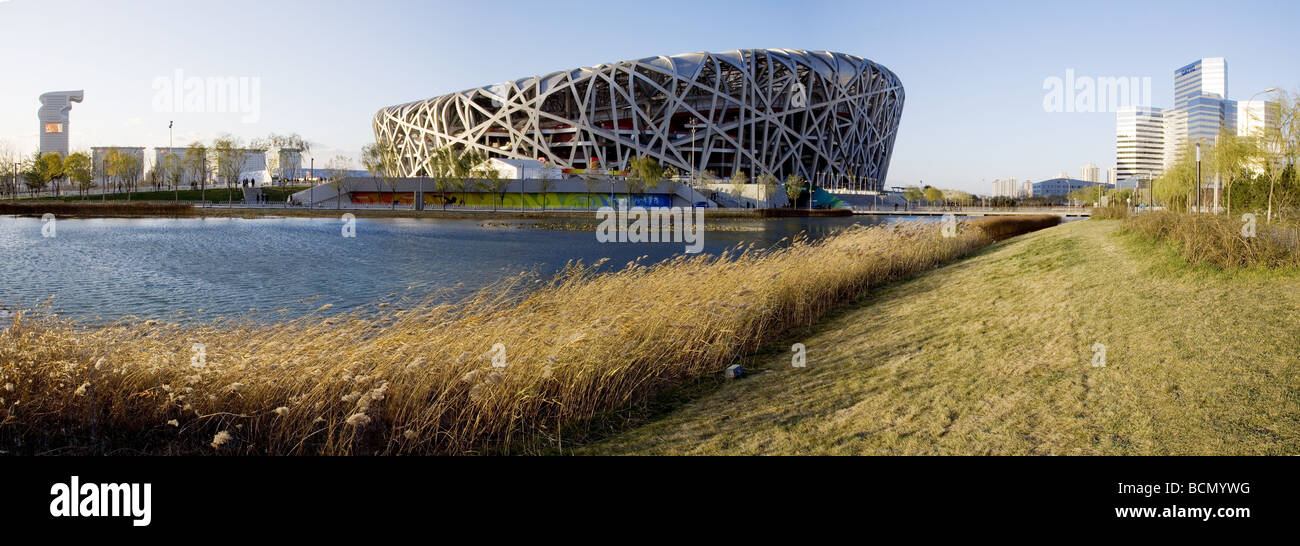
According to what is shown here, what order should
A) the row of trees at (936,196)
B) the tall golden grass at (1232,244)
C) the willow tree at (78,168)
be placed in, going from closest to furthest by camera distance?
the tall golden grass at (1232,244), the willow tree at (78,168), the row of trees at (936,196)

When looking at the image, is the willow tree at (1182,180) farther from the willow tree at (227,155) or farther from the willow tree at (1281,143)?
the willow tree at (227,155)

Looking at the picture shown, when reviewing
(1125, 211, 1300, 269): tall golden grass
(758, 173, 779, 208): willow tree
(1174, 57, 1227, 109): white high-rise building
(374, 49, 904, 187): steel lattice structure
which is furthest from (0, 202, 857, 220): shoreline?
(1174, 57, 1227, 109): white high-rise building

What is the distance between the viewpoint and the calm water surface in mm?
15203

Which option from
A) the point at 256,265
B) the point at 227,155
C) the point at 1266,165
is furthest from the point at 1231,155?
the point at 227,155

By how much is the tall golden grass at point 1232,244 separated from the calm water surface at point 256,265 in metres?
13.7

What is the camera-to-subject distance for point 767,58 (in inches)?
3221

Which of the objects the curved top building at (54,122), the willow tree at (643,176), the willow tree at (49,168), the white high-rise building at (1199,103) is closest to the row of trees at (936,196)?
the white high-rise building at (1199,103)

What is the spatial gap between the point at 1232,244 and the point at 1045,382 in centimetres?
530

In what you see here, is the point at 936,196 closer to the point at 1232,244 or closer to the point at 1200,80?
the point at 1200,80

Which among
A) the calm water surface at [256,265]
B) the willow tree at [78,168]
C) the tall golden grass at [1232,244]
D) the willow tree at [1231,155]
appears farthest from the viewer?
the willow tree at [78,168]

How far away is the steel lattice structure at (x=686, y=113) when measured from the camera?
8088 centimetres

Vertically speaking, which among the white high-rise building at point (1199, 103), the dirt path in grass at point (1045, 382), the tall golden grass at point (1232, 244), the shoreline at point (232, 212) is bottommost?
the dirt path in grass at point (1045, 382)

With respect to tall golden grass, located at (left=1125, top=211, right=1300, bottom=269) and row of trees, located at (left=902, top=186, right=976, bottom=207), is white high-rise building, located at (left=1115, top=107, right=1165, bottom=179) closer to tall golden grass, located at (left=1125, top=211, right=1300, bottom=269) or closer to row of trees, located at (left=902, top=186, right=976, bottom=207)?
row of trees, located at (left=902, top=186, right=976, bottom=207)
